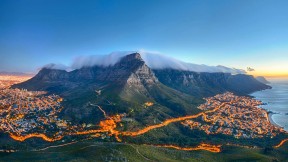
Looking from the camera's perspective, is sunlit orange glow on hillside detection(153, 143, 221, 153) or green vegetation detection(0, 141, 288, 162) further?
sunlit orange glow on hillside detection(153, 143, 221, 153)

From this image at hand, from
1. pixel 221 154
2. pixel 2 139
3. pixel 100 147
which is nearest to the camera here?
pixel 100 147

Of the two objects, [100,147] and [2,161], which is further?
[100,147]

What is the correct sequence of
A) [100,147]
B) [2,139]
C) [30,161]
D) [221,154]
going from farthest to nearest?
[2,139], [221,154], [100,147], [30,161]

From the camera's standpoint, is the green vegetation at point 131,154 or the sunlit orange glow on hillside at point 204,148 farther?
the sunlit orange glow on hillside at point 204,148

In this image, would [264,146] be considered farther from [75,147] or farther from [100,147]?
[75,147]

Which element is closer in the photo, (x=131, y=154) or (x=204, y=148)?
(x=131, y=154)

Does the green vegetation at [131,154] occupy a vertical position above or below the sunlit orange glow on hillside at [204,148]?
above

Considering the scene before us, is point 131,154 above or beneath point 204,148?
above

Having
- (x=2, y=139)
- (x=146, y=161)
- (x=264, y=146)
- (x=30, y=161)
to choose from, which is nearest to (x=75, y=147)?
(x=30, y=161)

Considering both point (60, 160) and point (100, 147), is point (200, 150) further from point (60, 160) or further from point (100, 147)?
point (60, 160)

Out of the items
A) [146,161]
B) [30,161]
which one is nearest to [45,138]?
[30,161]

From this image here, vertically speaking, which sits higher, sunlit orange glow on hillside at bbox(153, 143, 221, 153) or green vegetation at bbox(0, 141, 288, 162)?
green vegetation at bbox(0, 141, 288, 162)
